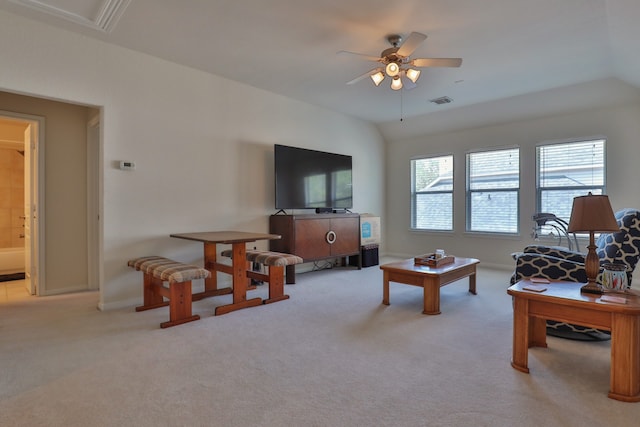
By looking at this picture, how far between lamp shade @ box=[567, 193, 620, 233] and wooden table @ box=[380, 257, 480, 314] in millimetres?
1411

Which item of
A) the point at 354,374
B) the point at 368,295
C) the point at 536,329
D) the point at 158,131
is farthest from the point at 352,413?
the point at 158,131

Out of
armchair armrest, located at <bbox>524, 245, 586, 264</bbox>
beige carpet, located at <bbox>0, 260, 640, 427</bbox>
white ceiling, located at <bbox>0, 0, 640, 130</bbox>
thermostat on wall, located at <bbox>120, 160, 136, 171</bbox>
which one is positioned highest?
white ceiling, located at <bbox>0, 0, 640, 130</bbox>

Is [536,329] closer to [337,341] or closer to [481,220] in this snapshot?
[337,341]

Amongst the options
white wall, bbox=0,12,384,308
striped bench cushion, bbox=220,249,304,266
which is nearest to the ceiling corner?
white wall, bbox=0,12,384,308

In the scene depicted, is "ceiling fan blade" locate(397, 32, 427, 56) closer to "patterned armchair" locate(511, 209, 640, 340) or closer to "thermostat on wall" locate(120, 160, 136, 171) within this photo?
"patterned armchair" locate(511, 209, 640, 340)

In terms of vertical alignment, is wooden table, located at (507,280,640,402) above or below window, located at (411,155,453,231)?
below

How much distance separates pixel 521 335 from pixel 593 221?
2.68ft

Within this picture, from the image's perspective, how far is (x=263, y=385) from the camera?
2027 millimetres

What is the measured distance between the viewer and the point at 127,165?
143 inches

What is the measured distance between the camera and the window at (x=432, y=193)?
6.47 metres

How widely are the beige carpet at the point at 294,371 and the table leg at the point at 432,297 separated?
0.11 metres

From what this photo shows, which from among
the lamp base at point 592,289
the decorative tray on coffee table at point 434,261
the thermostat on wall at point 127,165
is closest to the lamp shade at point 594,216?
the lamp base at point 592,289

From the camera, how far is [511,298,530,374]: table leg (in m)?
2.15

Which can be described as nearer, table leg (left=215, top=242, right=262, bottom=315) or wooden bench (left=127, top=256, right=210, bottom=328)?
wooden bench (left=127, top=256, right=210, bottom=328)
